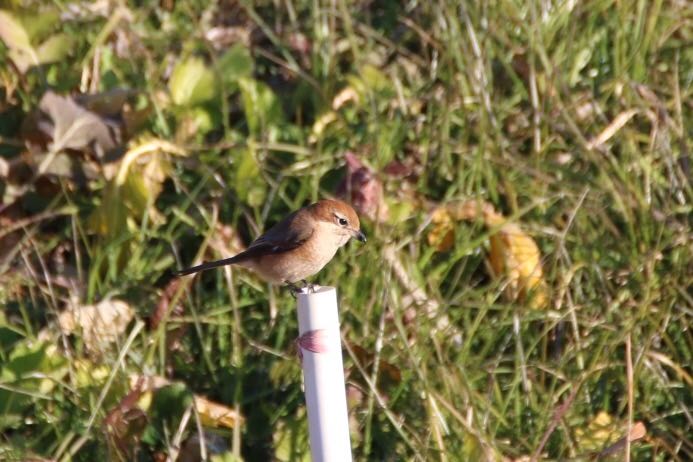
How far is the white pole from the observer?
7.97ft

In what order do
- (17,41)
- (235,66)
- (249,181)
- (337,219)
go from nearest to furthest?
1. (337,219)
2. (249,181)
3. (17,41)
4. (235,66)

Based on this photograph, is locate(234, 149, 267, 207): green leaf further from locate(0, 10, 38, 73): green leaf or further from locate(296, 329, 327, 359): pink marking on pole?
locate(296, 329, 327, 359): pink marking on pole

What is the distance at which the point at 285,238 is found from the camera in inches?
134

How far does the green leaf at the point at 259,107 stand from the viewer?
14.6 ft

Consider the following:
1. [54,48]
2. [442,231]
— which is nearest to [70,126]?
[54,48]

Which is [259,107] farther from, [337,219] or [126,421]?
[126,421]

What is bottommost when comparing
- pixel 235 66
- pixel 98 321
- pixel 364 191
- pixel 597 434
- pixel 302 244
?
pixel 597 434

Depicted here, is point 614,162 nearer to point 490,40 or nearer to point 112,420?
point 490,40

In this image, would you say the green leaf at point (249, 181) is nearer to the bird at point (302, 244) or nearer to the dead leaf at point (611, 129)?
the bird at point (302, 244)

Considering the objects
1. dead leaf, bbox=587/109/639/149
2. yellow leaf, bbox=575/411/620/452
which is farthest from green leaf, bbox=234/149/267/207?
yellow leaf, bbox=575/411/620/452

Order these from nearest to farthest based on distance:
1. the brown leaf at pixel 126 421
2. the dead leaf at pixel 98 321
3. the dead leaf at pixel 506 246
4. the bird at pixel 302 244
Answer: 1. the brown leaf at pixel 126 421
2. the bird at pixel 302 244
3. the dead leaf at pixel 98 321
4. the dead leaf at pixel 506 246

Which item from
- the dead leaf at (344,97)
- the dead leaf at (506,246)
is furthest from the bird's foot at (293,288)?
the dead leaf at (344,97)

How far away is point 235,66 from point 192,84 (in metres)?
0.19

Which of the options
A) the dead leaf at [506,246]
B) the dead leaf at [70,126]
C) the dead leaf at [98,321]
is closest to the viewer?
the dead leaf at [98,321]
